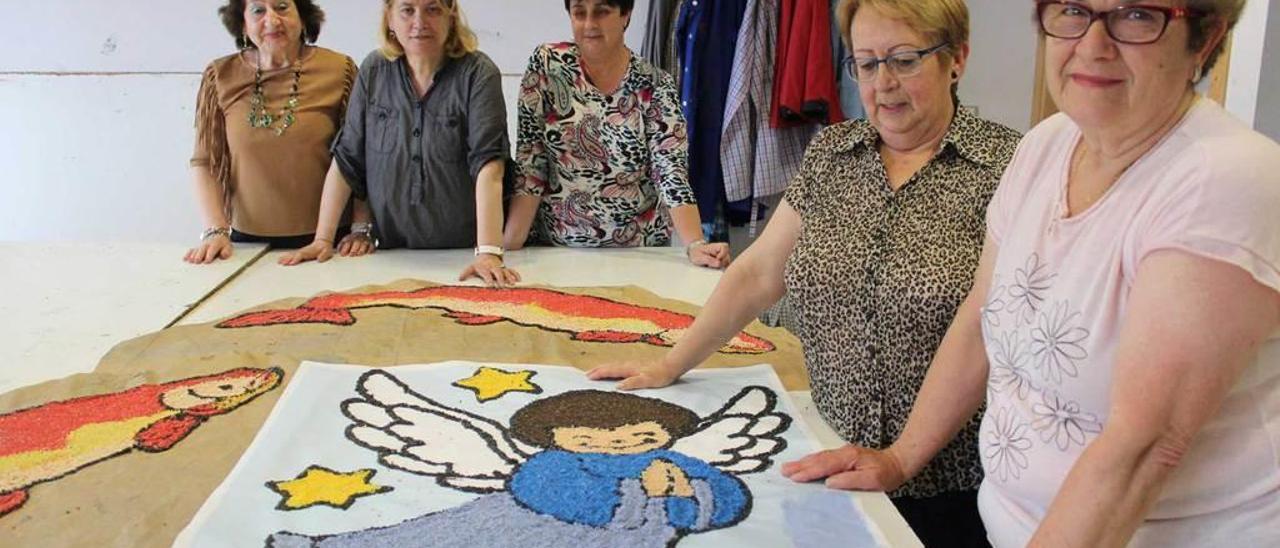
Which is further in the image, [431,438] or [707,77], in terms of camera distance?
[707,77]

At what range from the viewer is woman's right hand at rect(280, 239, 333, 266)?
2.36 metres

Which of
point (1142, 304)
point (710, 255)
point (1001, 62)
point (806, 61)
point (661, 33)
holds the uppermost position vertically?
point (1142, 304)

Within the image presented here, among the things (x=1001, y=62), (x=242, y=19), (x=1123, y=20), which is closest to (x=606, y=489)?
(x=1123, y=20)

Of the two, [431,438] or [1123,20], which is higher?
[1123,20]

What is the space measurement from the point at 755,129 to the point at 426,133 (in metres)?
1.38

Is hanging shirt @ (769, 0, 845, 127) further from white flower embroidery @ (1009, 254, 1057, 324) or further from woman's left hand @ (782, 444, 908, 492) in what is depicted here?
white flower embroidery @ (1009, 254, 1057, 324)

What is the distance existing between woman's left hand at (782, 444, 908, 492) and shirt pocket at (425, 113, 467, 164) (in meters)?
1.34

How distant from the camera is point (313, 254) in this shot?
2381 millimetres

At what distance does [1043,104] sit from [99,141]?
3.34 metres

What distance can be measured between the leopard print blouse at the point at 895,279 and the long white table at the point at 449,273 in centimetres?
72

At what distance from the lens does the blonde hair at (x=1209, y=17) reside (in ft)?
2.72

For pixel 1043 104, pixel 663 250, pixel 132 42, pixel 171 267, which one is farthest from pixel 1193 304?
pixel 132 42

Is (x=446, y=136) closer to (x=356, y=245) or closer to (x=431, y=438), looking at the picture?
(x=356, y=245)

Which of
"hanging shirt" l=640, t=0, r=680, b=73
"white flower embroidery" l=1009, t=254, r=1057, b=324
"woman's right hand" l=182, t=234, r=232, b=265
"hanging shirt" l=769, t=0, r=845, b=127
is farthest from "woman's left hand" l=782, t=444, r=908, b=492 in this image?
"hanging shirt" l=640, t=0, r=680, b=73
